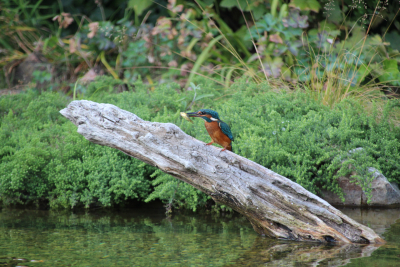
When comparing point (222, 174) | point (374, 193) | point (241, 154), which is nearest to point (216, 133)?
point (222, 174)

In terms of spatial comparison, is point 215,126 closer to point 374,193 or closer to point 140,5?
point 374,193

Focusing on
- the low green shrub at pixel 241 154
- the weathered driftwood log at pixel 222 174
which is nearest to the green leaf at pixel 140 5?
the low green shrub at pixel 241 154

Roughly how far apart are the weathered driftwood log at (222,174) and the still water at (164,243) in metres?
0.14

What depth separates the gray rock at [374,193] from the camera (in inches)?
133

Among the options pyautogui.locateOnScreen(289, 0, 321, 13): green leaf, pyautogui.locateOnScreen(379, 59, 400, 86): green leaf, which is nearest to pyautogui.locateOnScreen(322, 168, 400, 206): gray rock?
pyautogui.locateOnScreen(379, 59, 400, 86): green leaf

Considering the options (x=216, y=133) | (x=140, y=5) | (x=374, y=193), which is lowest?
(x=374, y=193)

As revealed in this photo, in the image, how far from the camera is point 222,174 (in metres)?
2.53

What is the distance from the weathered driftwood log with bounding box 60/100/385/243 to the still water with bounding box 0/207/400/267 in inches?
5.7

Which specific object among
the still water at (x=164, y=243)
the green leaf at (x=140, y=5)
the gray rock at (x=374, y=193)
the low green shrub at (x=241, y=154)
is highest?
the green leaf at (x=140, y=5)

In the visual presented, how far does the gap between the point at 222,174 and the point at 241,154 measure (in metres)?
0.94

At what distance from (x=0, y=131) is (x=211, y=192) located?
273 centimetres

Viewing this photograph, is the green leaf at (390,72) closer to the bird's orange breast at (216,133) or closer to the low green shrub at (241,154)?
the low green shrub at (241,154)

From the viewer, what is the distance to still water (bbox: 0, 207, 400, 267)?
2.36 meters

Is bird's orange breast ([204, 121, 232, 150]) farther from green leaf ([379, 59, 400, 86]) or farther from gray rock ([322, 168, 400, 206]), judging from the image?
green leaf ([379, 59, 400, 86])
